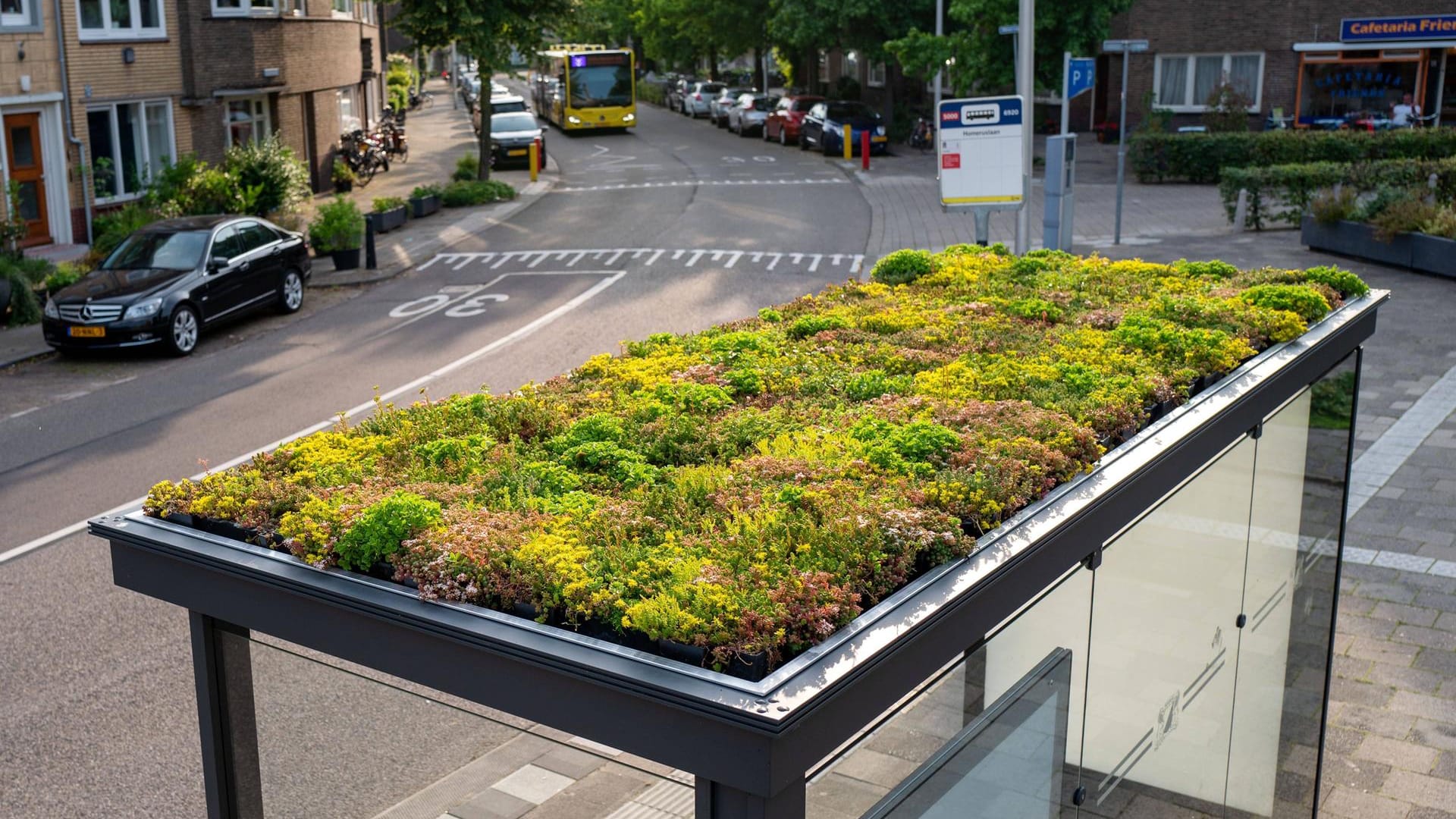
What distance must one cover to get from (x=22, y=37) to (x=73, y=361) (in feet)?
26.9

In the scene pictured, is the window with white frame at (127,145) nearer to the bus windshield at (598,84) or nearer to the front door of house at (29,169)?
the front door of house at (29,169)

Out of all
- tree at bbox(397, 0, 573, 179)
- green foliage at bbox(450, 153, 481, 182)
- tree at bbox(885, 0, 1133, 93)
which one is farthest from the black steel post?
tree at bbox(885, 0, 1133, 93)

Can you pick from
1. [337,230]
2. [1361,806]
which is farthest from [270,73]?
[1361,806]

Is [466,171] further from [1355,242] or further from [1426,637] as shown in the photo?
[1426,637]

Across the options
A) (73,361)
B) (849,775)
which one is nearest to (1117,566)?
(849,775)

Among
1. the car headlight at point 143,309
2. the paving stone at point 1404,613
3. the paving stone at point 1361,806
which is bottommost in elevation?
the paving stone at point 1361,806

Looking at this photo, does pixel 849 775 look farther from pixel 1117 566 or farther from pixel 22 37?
pixel 22 37

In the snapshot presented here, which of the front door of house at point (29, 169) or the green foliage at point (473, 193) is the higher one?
the front door of house at point (29, 169)

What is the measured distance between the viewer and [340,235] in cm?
2392

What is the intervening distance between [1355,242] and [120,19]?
2208 cm

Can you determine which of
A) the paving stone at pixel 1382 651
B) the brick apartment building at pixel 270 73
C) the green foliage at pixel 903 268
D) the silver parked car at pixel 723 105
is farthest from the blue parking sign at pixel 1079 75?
the silver parked car at pixel 723 105

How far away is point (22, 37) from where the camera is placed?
2331 centimetres

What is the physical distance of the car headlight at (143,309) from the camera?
57.9 feet

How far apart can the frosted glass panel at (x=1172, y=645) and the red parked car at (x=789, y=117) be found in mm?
39064
